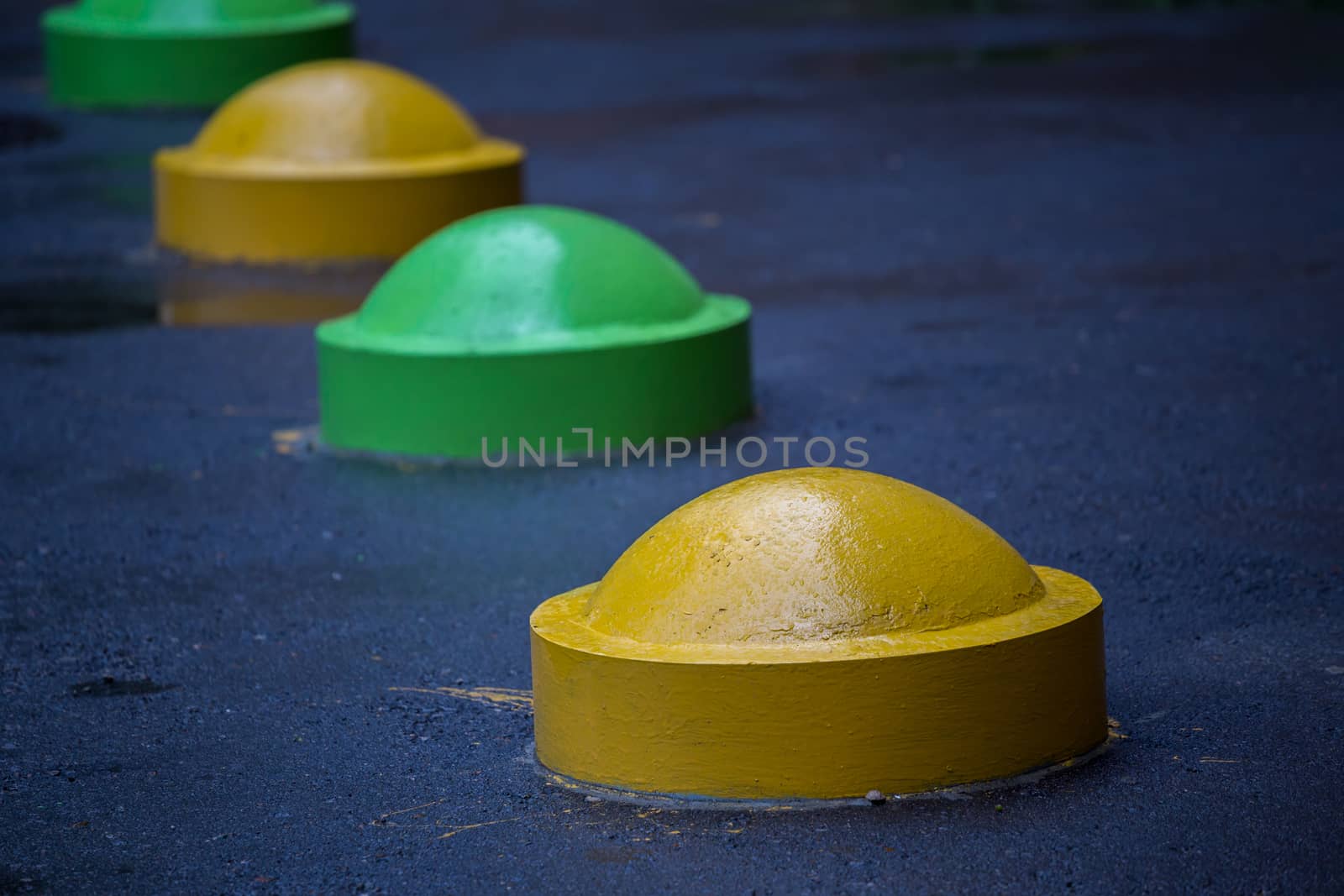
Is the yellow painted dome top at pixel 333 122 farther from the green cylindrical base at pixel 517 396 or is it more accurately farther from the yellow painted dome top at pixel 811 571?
the yellow painted dome top at pixel 811 571

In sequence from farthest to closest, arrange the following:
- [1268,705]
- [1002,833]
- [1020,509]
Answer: [1020,509]
[1268,705]
[1002,833]

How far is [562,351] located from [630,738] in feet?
10.5

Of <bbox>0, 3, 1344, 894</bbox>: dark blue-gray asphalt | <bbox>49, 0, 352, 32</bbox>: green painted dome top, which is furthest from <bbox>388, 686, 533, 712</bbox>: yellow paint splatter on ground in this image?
<bbox>49, 0, 352, 32</bbox>: green painted dome top

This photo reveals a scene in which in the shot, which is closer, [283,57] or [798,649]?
[798,649]

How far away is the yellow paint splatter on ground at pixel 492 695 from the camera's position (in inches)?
202

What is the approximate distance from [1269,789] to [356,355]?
14.2 feet

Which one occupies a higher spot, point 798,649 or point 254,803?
point 798,649

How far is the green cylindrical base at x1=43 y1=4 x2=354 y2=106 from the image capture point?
52.5 ft

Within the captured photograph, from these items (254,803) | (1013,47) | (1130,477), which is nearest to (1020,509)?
(1130,477)

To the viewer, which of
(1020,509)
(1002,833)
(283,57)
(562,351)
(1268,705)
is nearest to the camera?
(1002,833)

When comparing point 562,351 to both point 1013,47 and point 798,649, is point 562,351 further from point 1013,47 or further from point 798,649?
point 1013,47

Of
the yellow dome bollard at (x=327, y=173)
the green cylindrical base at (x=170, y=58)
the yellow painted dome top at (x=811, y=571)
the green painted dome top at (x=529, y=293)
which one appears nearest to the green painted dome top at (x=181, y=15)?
the green cylindrical base at (x=170, y=58)

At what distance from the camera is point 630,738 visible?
14.2 feet

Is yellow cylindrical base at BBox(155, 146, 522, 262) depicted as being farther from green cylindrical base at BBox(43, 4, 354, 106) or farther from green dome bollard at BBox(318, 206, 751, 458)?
green cylindrical base at BBox(43, 4, 354, 106)
